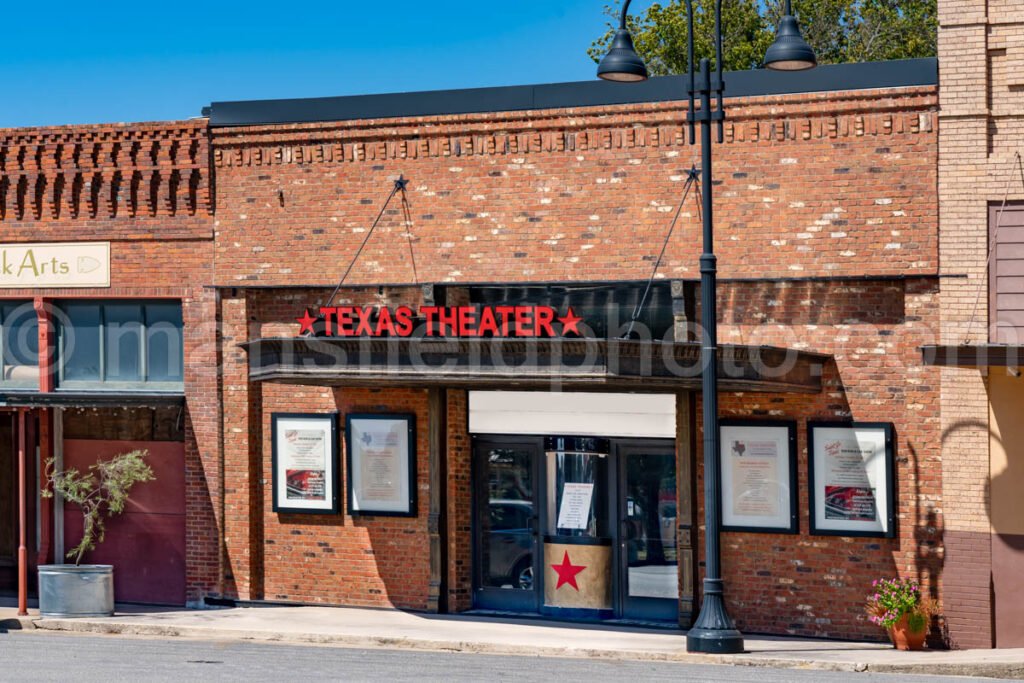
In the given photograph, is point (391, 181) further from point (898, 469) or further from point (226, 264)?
point (898, 469)

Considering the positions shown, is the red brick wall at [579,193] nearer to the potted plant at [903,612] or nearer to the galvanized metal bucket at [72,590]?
the potted plant at [903,612]

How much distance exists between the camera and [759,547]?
1975 cm

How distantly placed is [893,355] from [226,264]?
9.93 m

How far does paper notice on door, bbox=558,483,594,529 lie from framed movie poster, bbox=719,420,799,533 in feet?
6.61

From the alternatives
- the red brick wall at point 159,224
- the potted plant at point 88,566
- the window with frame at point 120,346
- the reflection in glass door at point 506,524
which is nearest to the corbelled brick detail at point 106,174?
the red brick wall at point 159,224

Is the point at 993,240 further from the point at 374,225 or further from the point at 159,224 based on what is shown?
the point at 159,224

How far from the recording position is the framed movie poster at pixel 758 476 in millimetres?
19500

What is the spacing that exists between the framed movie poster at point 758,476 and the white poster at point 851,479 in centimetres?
33

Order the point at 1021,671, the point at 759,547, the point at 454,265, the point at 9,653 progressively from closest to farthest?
the point at 1021,671 < the point at 9,653 < the point at 759,547 < the point at 454,265

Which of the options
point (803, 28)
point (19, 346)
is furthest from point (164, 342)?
point (803, 28)

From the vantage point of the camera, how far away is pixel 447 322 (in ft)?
65.2

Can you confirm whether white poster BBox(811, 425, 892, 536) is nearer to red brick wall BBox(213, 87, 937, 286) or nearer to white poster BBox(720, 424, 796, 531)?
white poster BBox(720, 424, 796, 531)

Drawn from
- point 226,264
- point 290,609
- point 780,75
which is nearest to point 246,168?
point 226,264

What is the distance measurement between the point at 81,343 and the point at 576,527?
8.51 metres
